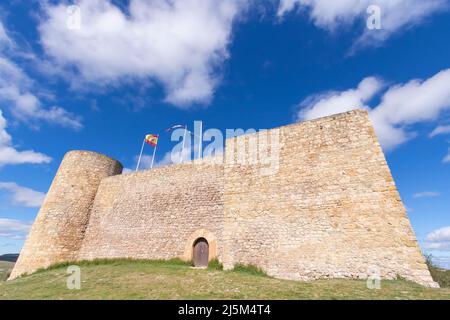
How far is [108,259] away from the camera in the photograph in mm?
13656

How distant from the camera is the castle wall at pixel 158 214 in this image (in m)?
12.0

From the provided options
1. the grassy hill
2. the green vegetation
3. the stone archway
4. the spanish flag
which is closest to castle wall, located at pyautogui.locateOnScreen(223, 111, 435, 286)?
the grassy hill

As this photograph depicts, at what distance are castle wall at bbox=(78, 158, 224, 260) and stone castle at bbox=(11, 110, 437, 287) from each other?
0.05 m

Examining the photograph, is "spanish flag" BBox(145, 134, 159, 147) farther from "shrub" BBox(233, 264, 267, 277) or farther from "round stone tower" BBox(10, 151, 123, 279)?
"shrub" BBox(233, 264, 267, 277)

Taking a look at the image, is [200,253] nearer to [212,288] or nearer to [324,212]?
[212,288]

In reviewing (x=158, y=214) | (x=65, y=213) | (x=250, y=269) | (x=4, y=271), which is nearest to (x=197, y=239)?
(x=158, y=214)

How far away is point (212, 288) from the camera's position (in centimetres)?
687

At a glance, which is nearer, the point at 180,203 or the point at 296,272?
the point at 296,272

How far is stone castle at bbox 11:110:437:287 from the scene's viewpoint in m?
7.71

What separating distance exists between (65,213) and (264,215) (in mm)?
12034

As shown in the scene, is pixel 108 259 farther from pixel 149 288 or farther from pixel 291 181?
pixel 291 181

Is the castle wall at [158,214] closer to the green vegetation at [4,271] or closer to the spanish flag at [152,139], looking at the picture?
the spanish flag at [152,139]

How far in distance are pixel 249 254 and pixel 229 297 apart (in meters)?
3.67
